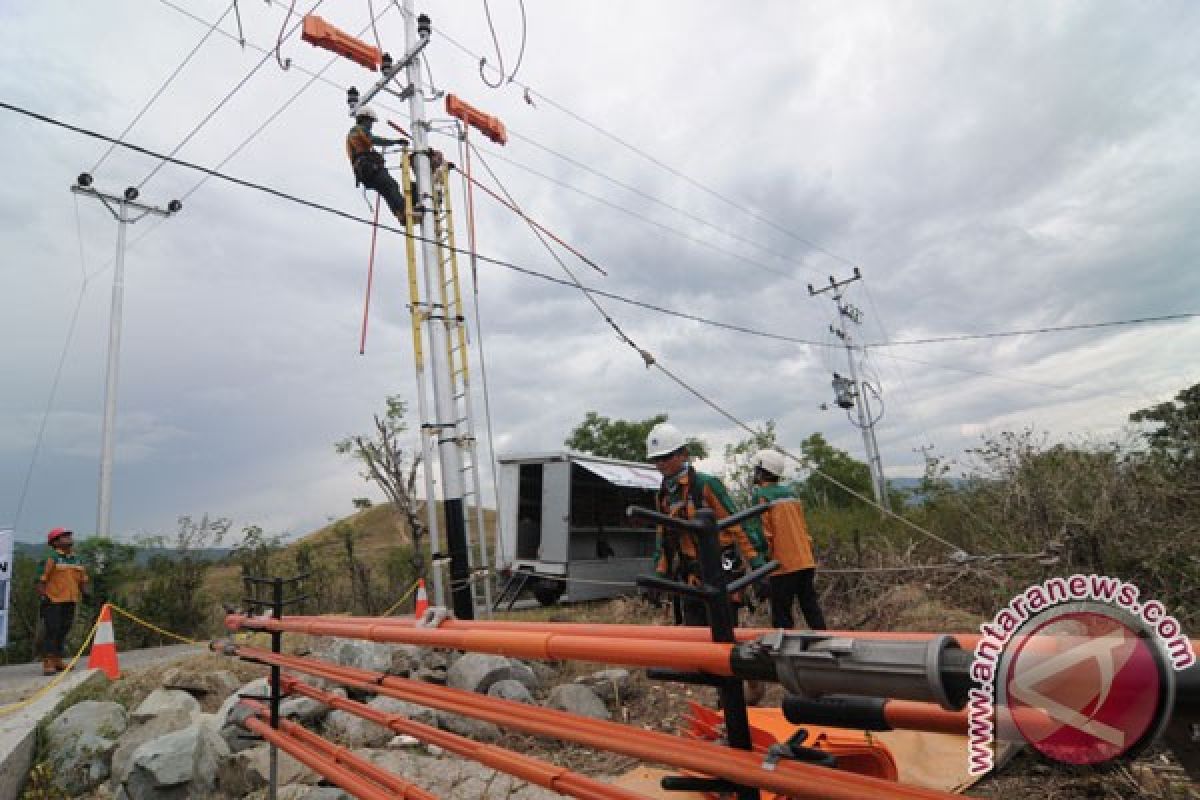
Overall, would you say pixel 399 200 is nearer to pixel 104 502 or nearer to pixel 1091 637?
pixel 1091 637

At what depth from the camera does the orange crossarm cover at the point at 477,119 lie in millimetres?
8320

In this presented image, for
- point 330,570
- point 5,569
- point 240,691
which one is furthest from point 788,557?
point 330,570

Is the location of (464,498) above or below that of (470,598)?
above

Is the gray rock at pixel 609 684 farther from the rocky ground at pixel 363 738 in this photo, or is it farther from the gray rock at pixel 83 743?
the gray rock at pixel 83 743

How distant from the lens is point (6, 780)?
4.72 meters

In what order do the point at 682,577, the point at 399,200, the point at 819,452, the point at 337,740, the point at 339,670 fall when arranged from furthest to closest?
1. the point at 819,452
2. the point at 399,200
3. the point at 337,740
4. the point at 682,577
5. the point at 339,670

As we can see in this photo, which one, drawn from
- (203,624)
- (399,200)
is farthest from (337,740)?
(203,624)

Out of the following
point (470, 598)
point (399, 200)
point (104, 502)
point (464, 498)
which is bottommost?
point (470, 598)

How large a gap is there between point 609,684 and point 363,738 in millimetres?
1949

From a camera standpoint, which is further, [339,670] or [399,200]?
Result: [399,200]

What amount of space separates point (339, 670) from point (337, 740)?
250 centimetres

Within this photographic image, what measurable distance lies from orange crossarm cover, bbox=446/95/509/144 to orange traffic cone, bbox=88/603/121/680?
22.4 feet

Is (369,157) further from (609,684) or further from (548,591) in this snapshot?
(548,591)

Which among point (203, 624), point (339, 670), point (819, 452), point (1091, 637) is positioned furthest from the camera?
point (819, 452)
